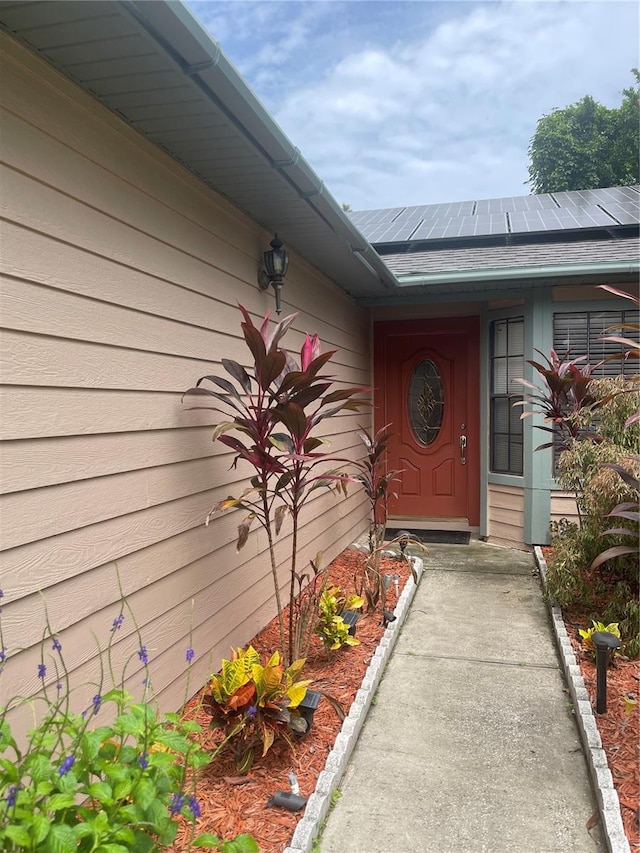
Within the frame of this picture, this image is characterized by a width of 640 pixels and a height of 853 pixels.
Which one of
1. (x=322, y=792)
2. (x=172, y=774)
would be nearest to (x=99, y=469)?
(x=172, y=774)

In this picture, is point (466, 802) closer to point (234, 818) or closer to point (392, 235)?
point (234, 818)

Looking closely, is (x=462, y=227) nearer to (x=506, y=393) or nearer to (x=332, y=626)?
(x=506, y=393)

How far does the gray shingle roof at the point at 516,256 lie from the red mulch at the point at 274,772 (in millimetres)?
3684

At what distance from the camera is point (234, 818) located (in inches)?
79.1

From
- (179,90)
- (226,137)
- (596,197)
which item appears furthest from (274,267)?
(596,197)

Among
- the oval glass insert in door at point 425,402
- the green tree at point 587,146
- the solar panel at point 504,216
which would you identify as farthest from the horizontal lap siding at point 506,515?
the green tree at point 587,146

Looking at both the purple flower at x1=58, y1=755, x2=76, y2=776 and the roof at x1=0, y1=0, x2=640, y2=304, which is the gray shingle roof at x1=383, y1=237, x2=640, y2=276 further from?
the purple flower at x1=58, y1=755, x2=76, y2=776

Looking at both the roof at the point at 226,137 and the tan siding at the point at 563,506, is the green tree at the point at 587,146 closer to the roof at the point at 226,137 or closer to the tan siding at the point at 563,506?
the roof at the point at 226,137

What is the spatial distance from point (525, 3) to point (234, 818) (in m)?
4.82

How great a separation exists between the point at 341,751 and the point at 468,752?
0.57 metres

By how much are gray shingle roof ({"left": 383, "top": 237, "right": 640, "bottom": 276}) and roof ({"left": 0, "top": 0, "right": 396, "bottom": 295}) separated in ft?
8.04

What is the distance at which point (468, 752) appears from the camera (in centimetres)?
253

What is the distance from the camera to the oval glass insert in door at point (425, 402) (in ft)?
21.9

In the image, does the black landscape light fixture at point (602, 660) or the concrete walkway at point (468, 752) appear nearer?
the concrete walkway at point (468, 752)
